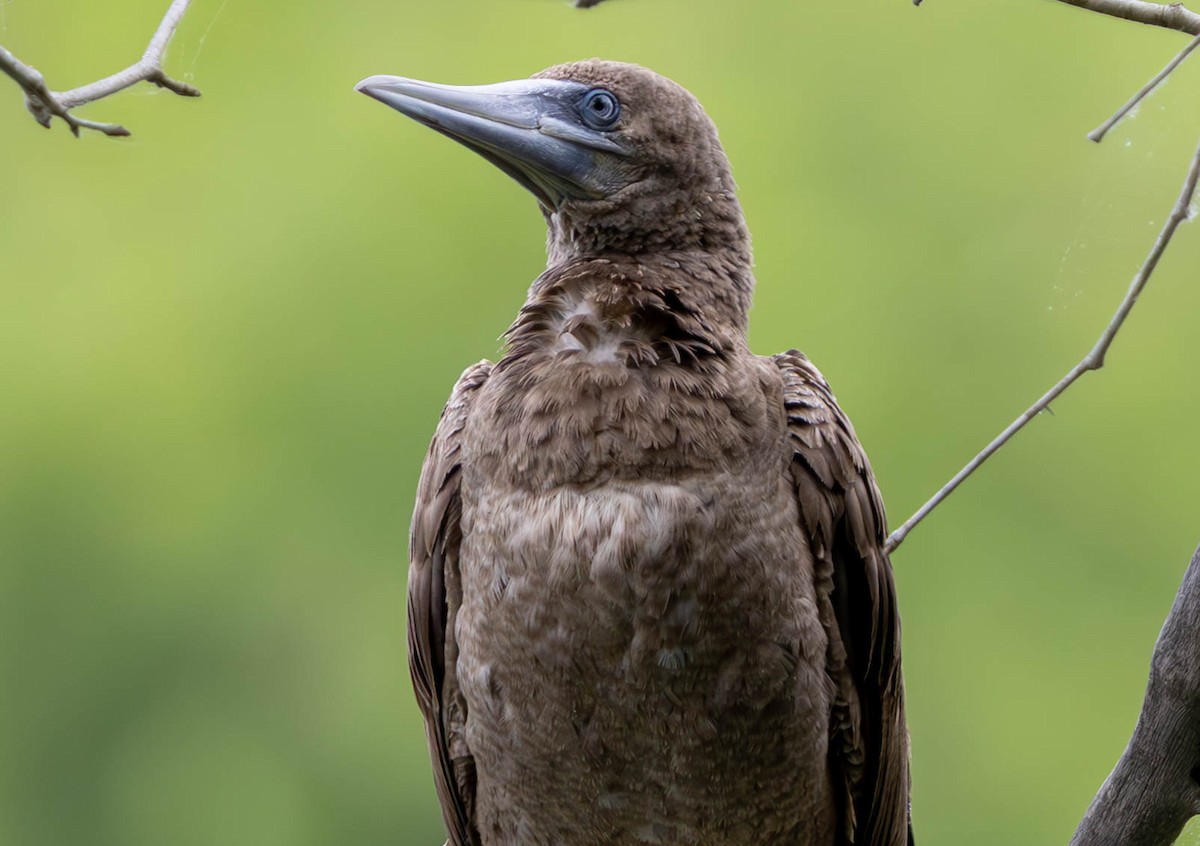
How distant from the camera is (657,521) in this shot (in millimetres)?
2711

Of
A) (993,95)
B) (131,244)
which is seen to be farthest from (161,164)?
(993,95)

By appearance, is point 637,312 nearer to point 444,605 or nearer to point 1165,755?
point 444,605

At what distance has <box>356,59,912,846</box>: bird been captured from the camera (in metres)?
2.75

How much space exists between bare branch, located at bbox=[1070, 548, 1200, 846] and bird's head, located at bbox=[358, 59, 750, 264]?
1144mm

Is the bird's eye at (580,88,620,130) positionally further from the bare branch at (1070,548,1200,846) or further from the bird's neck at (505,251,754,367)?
the bare branch at (1070,548,1200,846)

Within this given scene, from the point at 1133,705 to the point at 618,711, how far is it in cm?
359

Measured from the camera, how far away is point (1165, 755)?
2.45 metres

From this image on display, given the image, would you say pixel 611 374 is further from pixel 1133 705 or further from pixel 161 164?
pixel 161 164

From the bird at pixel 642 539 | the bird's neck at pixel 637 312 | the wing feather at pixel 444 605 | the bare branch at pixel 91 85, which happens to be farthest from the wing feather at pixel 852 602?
the bare branch at pixel 91 85

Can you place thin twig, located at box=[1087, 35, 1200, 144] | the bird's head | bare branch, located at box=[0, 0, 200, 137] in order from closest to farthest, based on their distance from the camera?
bare branch, located at box=[0, 0, 200, 137]
thin twig, located at box=[1087, 35, 1200, 144]
the bird's head

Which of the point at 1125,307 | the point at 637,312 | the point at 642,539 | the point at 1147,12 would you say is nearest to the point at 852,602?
the point at 642,539

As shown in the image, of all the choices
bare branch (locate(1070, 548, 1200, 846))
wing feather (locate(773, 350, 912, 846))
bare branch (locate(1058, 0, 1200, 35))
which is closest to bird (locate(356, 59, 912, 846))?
wing feather (locate(773, 350, 912, 846))

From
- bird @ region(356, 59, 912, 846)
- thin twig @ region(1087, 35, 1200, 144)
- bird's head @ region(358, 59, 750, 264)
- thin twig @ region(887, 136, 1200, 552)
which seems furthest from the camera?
bird's head @ region(358, 59, 750, 264)

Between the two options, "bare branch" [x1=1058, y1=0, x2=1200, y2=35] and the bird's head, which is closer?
"bare branch" [x1=1058, y1=0, x2=1200, y2=35]
